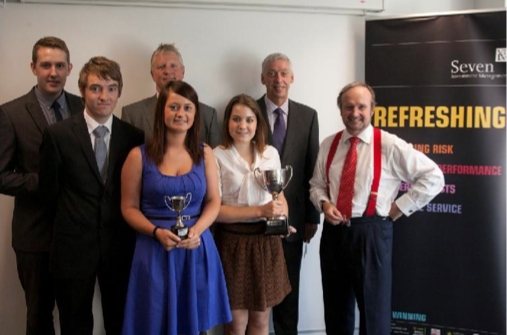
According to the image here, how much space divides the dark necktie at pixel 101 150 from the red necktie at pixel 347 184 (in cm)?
115

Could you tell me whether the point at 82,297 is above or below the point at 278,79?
below

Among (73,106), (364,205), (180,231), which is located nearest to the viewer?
(180,231)

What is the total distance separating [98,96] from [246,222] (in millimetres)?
906

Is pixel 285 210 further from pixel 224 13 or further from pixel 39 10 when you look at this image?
pixel 39 10

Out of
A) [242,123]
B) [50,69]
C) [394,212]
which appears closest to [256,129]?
[242,123]

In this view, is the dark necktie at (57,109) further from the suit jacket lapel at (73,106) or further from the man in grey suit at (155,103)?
the man in grey suit at (155,103)

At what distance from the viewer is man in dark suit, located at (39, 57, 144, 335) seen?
2.31 metres

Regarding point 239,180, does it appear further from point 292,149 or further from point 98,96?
point 98,96

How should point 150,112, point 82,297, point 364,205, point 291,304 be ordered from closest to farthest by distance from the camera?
1. point 82,297
2. point 364,205
3. point 150,112
4. point 291,304

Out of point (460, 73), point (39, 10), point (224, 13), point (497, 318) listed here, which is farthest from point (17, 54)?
point (497, 318)

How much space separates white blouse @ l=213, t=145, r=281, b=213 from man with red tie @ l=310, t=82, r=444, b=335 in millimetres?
361

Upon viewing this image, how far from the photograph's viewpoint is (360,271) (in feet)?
8.53

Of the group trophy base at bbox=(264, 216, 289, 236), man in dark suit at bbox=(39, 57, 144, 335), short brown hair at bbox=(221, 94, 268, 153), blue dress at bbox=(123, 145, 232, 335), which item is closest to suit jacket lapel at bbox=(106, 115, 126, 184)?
man in dark suit at bbox=(39, 57, 144, 335)

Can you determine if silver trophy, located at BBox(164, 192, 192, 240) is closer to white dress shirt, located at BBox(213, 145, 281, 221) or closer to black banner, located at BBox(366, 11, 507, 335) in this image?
white dress shirt, located at BBox(213, 145, 281, 221)
